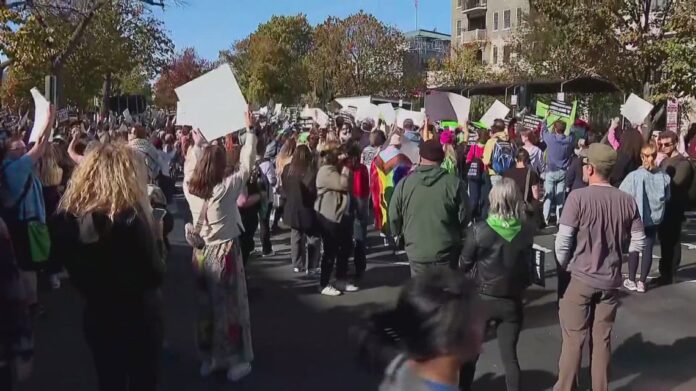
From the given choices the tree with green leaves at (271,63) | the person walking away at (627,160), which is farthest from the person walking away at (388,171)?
the tree with green leaves at (271,63)

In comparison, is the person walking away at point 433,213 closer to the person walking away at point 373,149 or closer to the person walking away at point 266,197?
the person walking away at point 266,197

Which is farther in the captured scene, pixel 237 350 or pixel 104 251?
pixel 237 350

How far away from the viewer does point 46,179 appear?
26.2 ft

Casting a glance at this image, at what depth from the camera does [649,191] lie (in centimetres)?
837

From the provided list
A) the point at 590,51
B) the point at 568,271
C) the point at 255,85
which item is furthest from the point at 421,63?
the point at 568,271

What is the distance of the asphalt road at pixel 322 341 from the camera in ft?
19.6

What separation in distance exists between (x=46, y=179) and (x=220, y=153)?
2995 millimetres

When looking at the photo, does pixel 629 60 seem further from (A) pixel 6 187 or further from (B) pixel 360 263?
(A) pixel 6 187

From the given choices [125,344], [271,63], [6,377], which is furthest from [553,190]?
[271,63]

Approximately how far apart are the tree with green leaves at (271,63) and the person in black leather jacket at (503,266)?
5750cm

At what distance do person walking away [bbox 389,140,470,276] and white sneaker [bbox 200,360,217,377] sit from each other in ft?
5.39

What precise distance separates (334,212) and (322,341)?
2009 millimetres

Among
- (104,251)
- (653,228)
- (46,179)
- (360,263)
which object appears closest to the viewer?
(104,251)

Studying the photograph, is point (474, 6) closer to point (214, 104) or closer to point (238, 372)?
point (214, 104)
